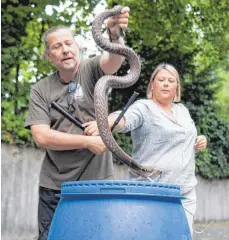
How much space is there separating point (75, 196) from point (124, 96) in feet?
33.9

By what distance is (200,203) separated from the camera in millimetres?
13891

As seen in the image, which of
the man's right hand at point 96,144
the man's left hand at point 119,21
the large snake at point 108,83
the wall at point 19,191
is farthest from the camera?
the wall at point 19,191

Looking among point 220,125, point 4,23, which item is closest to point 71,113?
point 4,23

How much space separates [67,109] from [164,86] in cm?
89

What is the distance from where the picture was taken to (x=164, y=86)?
436cm

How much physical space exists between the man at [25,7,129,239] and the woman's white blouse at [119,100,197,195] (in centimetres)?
32

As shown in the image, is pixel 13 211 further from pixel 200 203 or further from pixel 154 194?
pixel 154 194

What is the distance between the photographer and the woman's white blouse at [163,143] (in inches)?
159

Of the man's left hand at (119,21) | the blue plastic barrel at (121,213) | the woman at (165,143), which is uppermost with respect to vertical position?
the man's left hand at (119,21)

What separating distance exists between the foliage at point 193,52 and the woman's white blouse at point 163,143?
20.8ft

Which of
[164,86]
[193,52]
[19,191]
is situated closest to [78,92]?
[164,86]

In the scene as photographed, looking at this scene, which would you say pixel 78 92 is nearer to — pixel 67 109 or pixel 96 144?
pixel 67 109

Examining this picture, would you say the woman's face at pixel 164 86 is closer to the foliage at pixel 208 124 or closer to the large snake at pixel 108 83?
the large snake at pixel 108 83

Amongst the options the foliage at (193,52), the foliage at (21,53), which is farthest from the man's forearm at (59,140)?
the foliage at (193,52)
